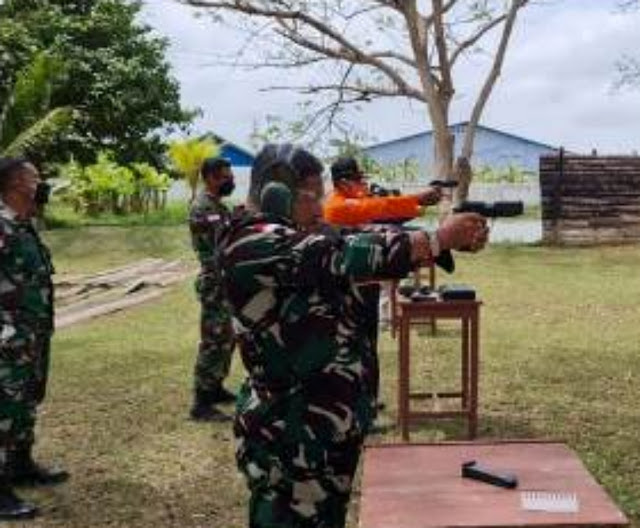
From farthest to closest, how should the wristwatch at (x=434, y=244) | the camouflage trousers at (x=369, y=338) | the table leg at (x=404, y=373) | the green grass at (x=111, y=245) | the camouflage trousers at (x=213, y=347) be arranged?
the green grass at (x=111, y=245) → the camouflage trousers at (x=213, y=347) → the table leg at (x=404, y=373) → the camouflage trousers at (x=369, y=338) → the wristwatch at (x=434, y=244)

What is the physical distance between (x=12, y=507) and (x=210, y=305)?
2.18 m

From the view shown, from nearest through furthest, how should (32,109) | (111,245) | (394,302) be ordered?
(394,302), (32,109), (111,245)

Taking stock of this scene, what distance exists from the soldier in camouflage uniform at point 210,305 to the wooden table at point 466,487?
9.27 feet

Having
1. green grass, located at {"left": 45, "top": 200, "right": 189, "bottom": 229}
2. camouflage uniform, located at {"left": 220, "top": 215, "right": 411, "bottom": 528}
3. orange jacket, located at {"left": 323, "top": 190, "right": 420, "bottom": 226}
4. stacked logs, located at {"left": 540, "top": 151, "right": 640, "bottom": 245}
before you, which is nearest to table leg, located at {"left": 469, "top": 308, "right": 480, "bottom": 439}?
orange jacket, located at {"left": 323, "top": 190, "right": 420, "bottom": 226}

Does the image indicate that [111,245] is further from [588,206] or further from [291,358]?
[291,358]

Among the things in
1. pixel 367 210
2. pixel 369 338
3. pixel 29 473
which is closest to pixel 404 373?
pixel 367 210

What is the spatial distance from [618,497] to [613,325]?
21.8 ft

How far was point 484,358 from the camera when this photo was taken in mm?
10023

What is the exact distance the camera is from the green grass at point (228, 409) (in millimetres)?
5992

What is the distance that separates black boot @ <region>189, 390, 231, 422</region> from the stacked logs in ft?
51.7

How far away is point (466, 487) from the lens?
12.8ft

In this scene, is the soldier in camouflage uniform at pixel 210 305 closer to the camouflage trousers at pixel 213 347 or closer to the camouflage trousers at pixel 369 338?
the camouflage trousers at pixel 213 347

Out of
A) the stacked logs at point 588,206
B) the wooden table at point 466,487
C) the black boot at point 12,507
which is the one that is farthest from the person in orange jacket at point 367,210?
the stacked logs at point 588,206

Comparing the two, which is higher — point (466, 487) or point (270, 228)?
point (270, 228)
